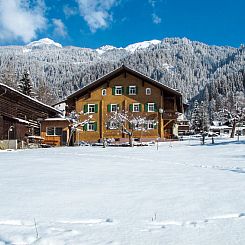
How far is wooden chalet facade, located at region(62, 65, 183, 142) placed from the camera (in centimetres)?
4353

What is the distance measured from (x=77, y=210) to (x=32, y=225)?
0.97 m

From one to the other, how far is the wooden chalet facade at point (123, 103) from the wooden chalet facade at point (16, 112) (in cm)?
1029

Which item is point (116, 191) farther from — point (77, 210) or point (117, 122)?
point (117, 122)

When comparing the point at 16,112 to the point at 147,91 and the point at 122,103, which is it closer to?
the point at 122,103

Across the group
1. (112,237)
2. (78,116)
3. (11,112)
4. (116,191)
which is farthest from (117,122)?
(112,237)

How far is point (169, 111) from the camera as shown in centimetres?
4347

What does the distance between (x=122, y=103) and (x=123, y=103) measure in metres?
0.14

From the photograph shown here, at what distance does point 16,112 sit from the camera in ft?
103

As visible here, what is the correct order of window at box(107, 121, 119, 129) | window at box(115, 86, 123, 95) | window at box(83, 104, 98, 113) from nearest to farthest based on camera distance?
window at box(107, 121, 119, 129)
window at box(115, 86, 123, 95)
window at box(83, 104, 98, 113)

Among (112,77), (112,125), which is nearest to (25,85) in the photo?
(112,77)

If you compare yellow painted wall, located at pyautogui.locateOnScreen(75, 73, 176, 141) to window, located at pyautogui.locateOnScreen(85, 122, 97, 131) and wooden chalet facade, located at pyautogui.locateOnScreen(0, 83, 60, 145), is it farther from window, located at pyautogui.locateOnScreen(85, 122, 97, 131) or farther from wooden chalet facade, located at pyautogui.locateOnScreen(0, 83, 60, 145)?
wooden chalet facade, located at pyautogui.locateOnScreen(0, 83, 60, 145)

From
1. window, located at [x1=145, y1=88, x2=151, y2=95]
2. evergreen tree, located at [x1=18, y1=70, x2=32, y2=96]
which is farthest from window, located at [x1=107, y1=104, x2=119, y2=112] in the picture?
evergreen tree, located at [x1=18, y1=70, x2=32, y2=96]

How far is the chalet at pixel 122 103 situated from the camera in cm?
4353

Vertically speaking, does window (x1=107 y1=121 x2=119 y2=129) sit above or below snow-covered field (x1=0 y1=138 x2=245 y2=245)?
above
